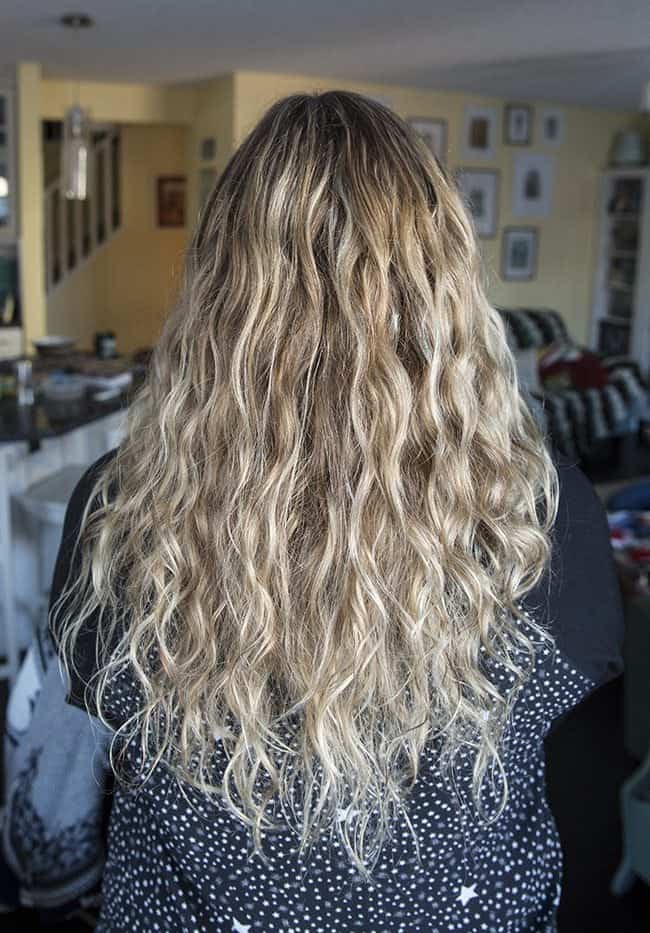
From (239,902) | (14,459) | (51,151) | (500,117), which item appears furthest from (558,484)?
(51,151)

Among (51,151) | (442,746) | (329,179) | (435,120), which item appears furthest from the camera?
(51,151)

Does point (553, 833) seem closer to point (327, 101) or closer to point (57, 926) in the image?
point (327, 101)

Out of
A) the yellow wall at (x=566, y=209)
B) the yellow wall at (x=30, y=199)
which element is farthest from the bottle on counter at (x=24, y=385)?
the yellow wall at (x=566, y=209)

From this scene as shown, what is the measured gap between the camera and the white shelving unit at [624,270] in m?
6.77

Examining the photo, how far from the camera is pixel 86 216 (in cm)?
734

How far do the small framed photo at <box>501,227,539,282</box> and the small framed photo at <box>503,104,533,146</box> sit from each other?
60 centimetres

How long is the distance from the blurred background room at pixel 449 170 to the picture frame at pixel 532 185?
0.02 meters

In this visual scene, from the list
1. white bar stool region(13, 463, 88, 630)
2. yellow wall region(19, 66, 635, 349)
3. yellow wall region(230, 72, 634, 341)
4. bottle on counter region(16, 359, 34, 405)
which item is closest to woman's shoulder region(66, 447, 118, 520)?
white bar stool region(13, 463, 88, 630)

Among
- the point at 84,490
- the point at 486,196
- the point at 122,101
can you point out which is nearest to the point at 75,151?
the point at 122,101

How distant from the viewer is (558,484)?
2.80 ft

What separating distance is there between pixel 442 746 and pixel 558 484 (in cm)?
26

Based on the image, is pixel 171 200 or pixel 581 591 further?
pixel 171 200

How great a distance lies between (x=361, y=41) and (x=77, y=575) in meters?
4.11

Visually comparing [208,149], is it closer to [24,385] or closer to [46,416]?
[24,385]
